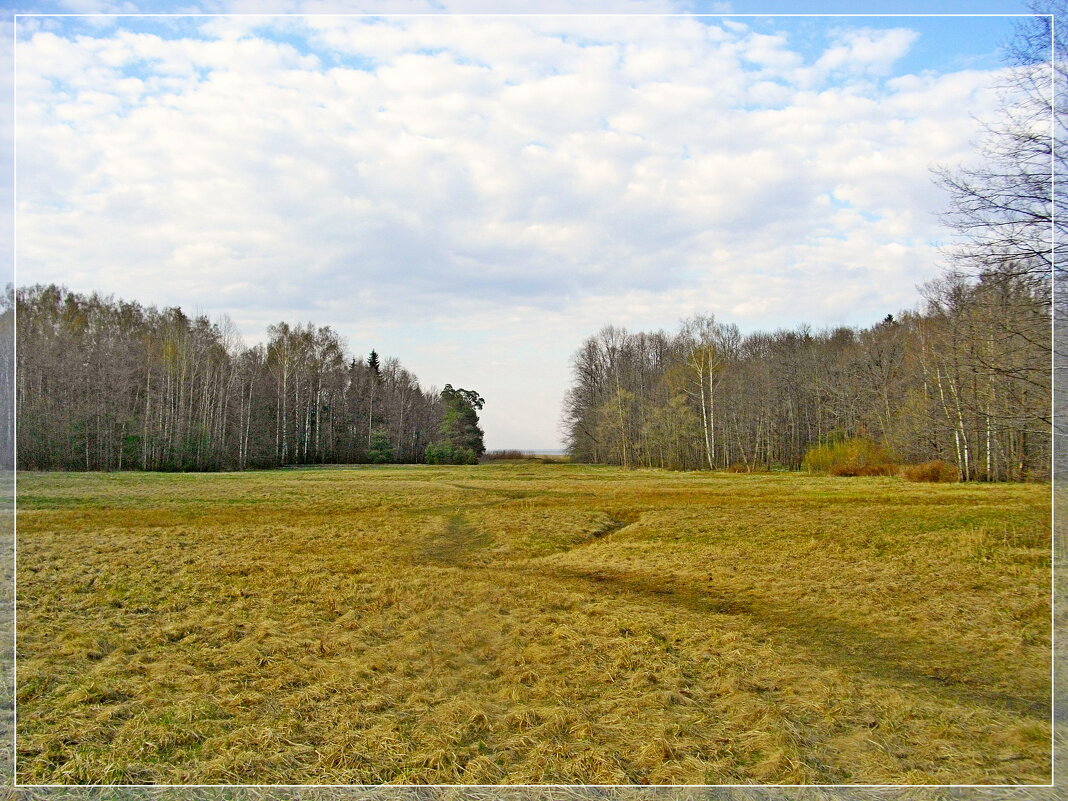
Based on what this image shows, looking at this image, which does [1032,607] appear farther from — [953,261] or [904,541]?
[904,541]

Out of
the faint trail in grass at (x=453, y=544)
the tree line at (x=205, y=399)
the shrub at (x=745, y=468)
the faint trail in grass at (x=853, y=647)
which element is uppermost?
the tree line at (x=205, y=399)

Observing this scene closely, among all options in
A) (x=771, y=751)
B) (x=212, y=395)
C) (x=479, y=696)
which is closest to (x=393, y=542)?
(x=212, y=395)

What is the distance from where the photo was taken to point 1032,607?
432cm

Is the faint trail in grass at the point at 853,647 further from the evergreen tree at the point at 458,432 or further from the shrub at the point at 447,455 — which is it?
the shrub at the point at 447,455

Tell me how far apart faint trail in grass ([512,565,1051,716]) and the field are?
3 cm

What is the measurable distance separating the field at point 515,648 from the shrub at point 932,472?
0.68 ft

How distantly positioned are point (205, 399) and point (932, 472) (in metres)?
10.1

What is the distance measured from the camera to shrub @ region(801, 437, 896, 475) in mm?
7781

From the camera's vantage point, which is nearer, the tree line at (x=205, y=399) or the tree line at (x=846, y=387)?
the tree line at (x=846, y=387)

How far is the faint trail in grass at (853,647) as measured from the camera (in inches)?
125

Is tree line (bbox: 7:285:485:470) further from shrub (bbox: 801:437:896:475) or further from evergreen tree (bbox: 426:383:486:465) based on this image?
shrub (bbox: 801:437:896:475)

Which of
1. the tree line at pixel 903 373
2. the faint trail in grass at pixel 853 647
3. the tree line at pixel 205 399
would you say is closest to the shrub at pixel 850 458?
the tree line at pixel 903 373

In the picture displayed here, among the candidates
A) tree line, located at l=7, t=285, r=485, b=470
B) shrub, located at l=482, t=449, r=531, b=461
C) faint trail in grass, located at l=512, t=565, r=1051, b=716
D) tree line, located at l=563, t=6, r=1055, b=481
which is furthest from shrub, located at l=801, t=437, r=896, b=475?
tree line, located at l=7, t=285, r=485, b=470

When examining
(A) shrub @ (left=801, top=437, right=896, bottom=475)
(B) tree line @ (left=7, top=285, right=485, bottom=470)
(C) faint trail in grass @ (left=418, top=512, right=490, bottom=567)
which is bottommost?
(C) faint trail in grass @ (left=418, top=512, right=490, bottom=567)
